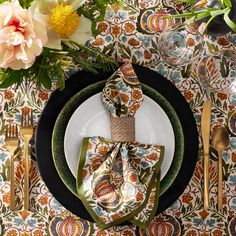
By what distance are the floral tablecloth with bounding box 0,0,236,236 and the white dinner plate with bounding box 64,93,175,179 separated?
0.29 ft

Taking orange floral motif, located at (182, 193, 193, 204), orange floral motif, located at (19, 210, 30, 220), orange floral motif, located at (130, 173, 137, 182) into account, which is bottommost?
orange floral motif, located at (19, 210, 30, 220)

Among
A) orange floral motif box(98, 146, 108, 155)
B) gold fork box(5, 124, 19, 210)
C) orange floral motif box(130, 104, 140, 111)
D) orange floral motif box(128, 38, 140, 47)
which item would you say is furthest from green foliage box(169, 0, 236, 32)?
gold fork box(5, 124, 19, 210)

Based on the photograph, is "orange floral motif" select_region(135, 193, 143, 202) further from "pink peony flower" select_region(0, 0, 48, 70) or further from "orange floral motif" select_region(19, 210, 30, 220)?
"pink peony flower" select_region(0, 0, 48, 70)

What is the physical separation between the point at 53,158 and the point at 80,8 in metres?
0.34

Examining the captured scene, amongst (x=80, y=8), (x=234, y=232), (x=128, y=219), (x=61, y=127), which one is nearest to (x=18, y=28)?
(x=80, y=8)

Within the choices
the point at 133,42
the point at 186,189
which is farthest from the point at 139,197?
the point at 133,42

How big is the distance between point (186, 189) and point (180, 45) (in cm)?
35

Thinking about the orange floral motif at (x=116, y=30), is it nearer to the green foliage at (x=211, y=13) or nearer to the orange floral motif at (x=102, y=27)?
the orange floral motif at (x=102, y=27)

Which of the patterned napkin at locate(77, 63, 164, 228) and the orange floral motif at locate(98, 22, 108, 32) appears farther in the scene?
the orange floral motif at locate(98, 22, 108, 32)

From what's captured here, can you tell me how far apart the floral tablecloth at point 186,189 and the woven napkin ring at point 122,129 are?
0.53 feet

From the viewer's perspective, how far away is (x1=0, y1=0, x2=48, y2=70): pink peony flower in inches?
38.2

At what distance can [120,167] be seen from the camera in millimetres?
1177

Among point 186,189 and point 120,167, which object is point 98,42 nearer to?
point 120,167

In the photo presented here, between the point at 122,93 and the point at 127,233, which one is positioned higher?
the point at 122,93
